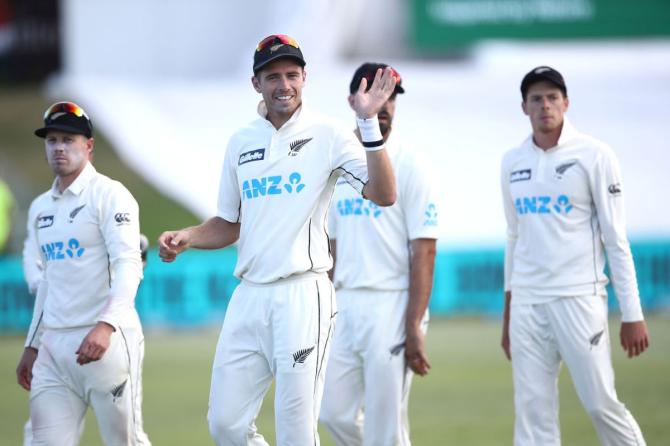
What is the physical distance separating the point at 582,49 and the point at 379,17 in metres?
5.76

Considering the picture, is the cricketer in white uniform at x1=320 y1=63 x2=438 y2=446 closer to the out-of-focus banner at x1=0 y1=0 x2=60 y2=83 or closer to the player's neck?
the player's neck

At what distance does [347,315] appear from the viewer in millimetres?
7219

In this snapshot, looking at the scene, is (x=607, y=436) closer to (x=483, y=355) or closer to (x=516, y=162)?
(x=516, y=162)

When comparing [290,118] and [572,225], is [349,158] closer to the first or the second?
[290,118]

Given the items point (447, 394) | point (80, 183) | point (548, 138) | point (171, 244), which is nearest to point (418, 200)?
point (548, 138)

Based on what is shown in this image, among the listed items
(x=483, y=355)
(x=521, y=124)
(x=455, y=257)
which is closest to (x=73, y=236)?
(x=483, y=355)

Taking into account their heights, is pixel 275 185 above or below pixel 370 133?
below

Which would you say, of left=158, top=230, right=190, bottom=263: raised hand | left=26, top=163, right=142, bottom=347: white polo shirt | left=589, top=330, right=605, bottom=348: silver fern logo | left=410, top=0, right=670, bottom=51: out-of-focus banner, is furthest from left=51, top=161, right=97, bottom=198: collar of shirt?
left=410, top=0, right=670, bottom=51: out-of-focus banner

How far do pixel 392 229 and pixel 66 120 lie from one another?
6.52 ft

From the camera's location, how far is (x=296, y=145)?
5965 millimetres

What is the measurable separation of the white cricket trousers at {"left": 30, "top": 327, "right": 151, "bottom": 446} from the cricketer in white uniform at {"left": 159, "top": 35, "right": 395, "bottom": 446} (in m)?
0.87

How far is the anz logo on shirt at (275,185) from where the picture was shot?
590 cm

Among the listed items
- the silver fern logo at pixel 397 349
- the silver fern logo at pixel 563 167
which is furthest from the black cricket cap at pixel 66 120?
the silver fern logo at pixel 563 167

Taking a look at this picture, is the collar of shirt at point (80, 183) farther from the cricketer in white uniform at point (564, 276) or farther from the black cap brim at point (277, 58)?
the cricketer in white uniform at point (564, 276)
